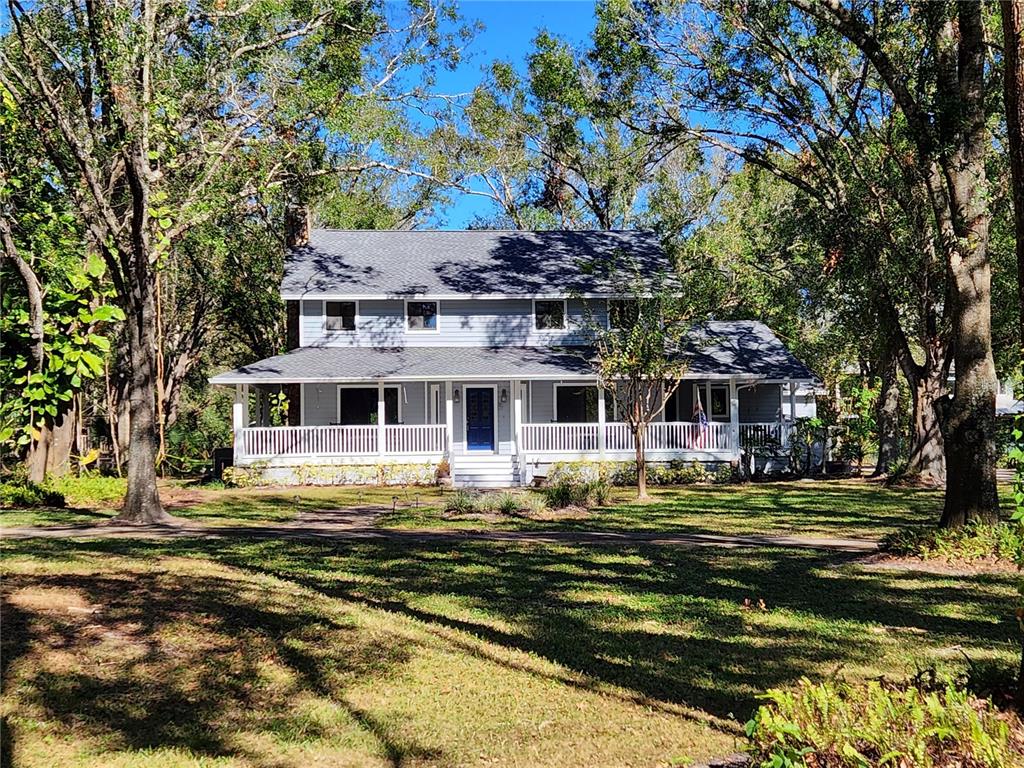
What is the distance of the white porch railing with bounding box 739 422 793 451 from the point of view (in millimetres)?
25198

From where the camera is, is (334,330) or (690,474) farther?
(334,330)

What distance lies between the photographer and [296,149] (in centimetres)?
1861

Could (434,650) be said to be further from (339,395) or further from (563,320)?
(563,320)

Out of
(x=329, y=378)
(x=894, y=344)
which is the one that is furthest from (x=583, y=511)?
(x=894, y=344)

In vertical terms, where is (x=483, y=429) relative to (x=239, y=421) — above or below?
below

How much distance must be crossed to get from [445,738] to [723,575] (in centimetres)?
588

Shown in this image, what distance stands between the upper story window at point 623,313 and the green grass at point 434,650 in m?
11.4

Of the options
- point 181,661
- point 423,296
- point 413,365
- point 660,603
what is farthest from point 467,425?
point 181,661

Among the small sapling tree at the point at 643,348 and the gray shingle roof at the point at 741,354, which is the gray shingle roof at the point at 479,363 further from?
the small sapling tree at the point at 643,348

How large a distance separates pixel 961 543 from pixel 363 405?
733 inches

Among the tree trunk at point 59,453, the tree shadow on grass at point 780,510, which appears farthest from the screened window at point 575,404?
the tree trunk at point 59,453

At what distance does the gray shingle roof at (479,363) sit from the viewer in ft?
75.9

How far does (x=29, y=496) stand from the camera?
16922 mm

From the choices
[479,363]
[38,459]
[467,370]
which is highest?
[479,363]
